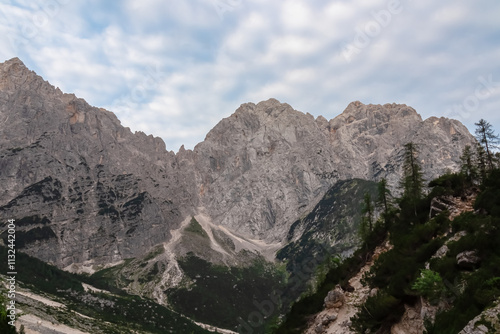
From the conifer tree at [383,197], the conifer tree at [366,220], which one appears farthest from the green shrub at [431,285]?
the conifer tree at [366,220]

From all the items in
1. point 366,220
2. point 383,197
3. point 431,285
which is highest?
point 383,197

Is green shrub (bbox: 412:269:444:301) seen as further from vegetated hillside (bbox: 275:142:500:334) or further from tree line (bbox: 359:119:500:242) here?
tree line (bbox: 359:119:500:242)

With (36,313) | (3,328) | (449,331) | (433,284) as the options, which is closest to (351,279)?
Answer: (433,284)

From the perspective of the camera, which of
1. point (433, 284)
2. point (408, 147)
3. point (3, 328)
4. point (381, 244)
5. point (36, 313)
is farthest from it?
point (36, 313)

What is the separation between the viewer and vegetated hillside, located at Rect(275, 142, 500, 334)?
21453 millimetres

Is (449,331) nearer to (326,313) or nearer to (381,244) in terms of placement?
(326,313)

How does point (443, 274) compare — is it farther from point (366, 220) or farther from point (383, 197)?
point (366, 220)

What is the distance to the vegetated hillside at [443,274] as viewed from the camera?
21453mm

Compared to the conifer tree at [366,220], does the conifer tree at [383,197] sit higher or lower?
higher

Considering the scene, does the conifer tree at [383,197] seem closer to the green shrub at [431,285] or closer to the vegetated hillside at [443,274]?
the vegetated hillside at [443,274]

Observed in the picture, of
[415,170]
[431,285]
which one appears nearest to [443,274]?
[431,285]

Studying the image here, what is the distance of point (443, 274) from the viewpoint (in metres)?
26.2

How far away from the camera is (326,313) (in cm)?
4441

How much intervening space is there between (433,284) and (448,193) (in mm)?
23966
